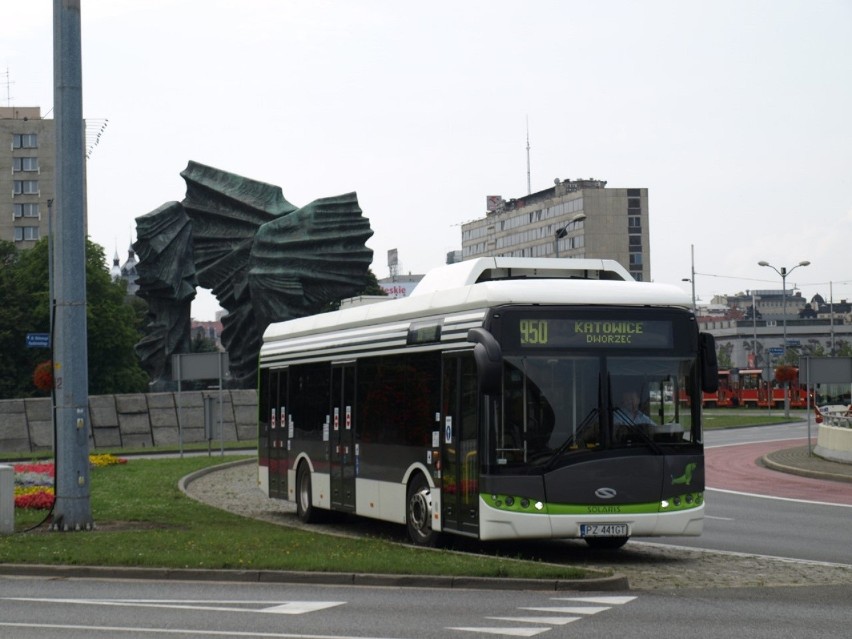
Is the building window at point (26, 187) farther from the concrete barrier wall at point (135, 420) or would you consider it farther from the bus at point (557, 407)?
the bus at point (557, 407)

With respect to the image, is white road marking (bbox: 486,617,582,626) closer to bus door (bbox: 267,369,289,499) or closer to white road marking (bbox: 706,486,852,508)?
bus door (bbox: 267,369,289,499)

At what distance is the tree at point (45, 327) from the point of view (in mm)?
86562

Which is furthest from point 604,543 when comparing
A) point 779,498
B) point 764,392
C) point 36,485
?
point 764,392

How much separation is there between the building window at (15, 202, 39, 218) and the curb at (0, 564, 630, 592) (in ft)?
434

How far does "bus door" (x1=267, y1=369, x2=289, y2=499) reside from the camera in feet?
74.5

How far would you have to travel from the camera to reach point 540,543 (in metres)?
18.2

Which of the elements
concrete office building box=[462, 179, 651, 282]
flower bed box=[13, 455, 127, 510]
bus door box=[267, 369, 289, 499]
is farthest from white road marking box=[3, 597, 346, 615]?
concrete office building box=[462, 179, 651, 282]

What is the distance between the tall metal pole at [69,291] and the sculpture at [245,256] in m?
44.3

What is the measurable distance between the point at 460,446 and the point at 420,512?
4.96ft

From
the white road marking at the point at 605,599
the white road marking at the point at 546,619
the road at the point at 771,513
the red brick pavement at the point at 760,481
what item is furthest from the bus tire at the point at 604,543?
the red brick pavement at the point at 760,481

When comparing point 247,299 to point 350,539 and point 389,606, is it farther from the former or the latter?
point 389,606

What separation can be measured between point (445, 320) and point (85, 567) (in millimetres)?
4600

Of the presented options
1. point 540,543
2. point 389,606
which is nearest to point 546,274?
point 540,543

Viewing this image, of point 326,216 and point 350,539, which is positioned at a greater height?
point 326,216
